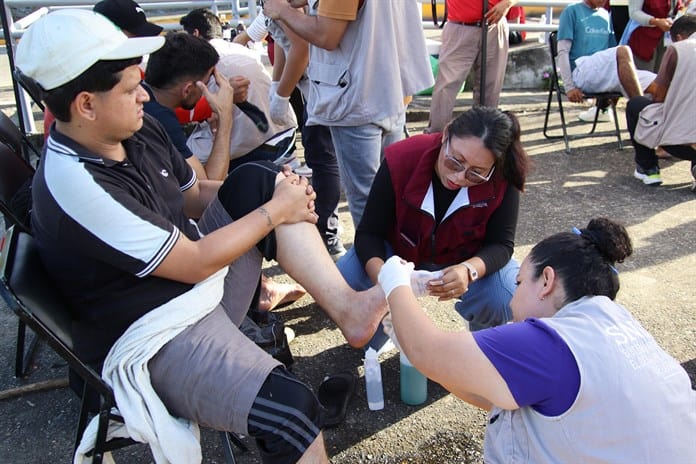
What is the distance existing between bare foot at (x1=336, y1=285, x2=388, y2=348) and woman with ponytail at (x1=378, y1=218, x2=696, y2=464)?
0.44 metres

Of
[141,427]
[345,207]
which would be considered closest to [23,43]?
[141,427]

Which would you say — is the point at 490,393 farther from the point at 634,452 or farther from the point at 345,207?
the point at 345,207

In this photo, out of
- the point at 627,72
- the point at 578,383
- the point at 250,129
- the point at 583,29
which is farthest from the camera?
the point at 583,29

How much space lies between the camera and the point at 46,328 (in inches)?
57.9

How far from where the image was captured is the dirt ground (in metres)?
2.14

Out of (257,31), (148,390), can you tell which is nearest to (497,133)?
(148,390)

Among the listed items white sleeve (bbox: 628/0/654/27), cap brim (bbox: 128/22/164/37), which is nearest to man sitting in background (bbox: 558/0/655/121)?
white sleeve (bbox: 628/0/654/27)

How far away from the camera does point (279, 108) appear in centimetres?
322

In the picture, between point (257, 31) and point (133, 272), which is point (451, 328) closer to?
point (133, 272)

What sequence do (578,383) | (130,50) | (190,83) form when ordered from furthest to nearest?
(190,83), (130,50), (578,383)

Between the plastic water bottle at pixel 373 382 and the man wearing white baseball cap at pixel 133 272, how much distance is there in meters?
0.68

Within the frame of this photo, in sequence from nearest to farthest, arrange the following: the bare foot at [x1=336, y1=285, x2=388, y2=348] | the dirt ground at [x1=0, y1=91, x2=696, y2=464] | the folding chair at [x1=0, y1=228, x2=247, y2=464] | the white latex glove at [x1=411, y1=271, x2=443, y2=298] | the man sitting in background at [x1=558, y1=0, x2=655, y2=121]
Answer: the folding chair at [x1=0, y1=228, x2=247, y2=464], the bare foot at [x1=336, y1=285, x2=388, y2=348], the white latex glove at [x1=411, y1=271, x2=443, y2=298], the dirt ground at [x1=0, y1=91, x2=696, y2=464], the man sitting in background at [x1=558, y1=0, x2=655, y2=121]

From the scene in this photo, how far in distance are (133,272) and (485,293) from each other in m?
1.30

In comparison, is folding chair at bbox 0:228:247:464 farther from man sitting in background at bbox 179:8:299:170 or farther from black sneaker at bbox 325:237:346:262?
black sneaker at bbox 325:237:346:262
